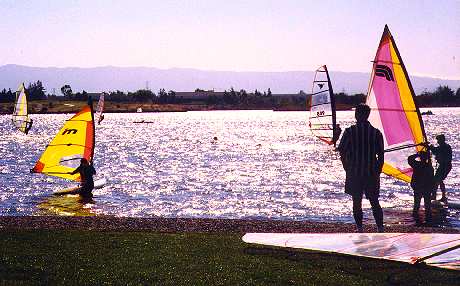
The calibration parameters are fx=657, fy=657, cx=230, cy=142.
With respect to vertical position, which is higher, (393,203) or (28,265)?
(28,265)

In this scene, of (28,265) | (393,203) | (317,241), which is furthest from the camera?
(393,203)

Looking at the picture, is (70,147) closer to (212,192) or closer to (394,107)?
(212,192)

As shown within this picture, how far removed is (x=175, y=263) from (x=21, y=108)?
58.7 metres

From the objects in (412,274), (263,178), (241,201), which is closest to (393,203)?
(241,201)

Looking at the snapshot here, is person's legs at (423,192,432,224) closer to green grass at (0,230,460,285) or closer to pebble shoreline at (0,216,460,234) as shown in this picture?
pebble shoreline at (0,216,460,234)

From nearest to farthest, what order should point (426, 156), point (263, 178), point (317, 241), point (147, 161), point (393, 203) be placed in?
1. point (317, 241)
2. point (426, 156)
3. point (393, 203)
4. point (263, 178)
5. point (147, 161)

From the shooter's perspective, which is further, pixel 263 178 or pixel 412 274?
pixel 263 178

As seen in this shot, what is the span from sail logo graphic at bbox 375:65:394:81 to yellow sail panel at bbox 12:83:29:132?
160ft

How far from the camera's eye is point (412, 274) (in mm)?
7918

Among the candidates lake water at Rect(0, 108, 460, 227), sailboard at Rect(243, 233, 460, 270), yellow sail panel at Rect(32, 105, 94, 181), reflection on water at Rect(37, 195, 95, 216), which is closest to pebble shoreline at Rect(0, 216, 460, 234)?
sailboard at Rect(243, 233, 460, 270)

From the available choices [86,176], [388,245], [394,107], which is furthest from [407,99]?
[86,176]

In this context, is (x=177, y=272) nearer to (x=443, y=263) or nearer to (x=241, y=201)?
(x=443, y=263)

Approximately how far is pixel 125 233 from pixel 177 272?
→ 384 cm

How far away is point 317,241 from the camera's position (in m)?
9.80
